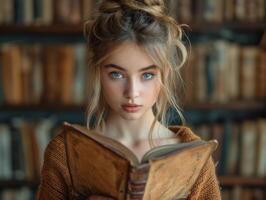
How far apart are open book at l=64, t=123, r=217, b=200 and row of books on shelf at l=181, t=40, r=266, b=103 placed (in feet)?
4.02

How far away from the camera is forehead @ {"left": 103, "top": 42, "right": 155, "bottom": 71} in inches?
41.2

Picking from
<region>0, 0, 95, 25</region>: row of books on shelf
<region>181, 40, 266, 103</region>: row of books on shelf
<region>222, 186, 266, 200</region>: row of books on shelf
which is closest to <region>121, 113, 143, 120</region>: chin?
<region>181, 40, 266, 103</region>: row of books on shelf

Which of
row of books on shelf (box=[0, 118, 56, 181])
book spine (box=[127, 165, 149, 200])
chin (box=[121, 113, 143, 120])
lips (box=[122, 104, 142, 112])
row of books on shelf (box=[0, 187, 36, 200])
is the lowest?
row of books on shelf (box=[0, 187, 36, 200])

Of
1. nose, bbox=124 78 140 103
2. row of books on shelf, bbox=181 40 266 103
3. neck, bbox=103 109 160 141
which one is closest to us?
nose, bbox=124 78 140 103

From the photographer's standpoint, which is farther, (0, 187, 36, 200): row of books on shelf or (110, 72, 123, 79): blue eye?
(0, 187, 36, 200): row of books on shelf

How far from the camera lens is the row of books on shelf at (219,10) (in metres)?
2.22

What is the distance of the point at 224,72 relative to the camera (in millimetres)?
2232

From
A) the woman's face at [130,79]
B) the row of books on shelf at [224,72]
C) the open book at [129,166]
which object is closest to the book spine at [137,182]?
the open book at [129,166]

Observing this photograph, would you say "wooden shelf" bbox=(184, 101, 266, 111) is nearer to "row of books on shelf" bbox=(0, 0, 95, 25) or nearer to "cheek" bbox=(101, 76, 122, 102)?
"row of books on shelf" bbox=(0, 0, 95, 25)

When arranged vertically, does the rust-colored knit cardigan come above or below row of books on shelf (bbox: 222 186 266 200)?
above

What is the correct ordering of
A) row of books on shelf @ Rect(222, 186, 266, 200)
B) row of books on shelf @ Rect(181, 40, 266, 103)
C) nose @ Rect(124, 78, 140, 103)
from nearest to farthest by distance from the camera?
1. nose @ Rect(124, 78, 140, 103)
2. row of books on shelf @ Rect(181, 40, 266, 103)
3. row of books on shelf @ Rect(222, 186, 266, 200)

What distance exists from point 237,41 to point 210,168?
4.51 feet

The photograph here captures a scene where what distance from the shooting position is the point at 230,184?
7.61ft

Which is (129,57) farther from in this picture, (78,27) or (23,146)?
(23,146)
